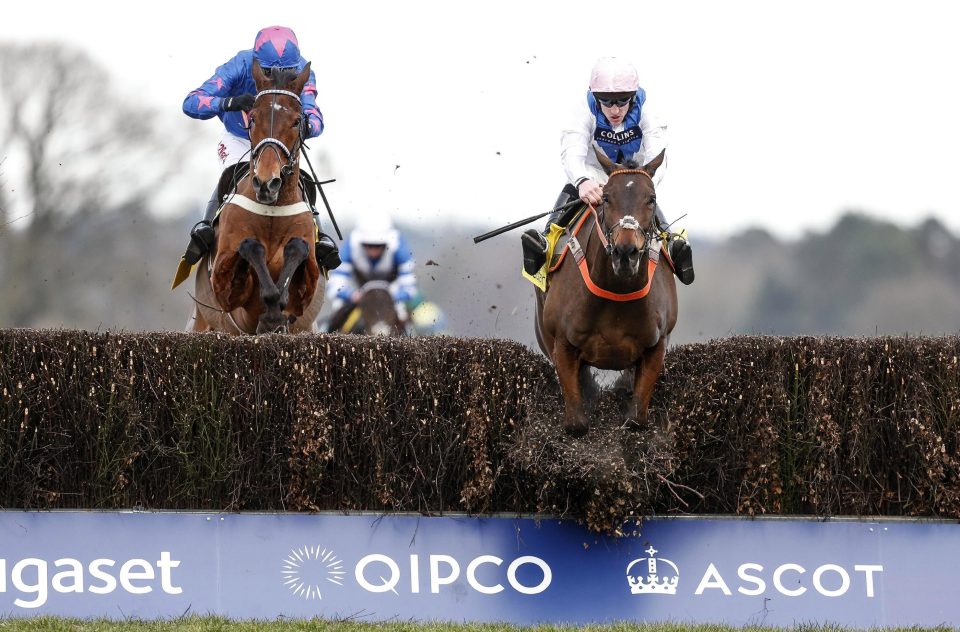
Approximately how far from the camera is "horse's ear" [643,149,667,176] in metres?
7.93

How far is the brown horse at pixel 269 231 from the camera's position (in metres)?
9.50

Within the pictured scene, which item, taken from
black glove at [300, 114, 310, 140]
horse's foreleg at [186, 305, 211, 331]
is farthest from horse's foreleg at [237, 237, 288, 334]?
horse's foreleg at [186, 305, 211, 331]

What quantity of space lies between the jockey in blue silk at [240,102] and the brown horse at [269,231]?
0.50ft

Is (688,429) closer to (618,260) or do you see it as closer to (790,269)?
(618,260)

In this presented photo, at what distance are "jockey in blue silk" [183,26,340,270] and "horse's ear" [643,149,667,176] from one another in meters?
2.71

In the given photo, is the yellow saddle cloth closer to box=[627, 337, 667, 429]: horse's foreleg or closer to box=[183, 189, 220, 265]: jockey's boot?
box=[627, 337, 667, 429]: horse's foreleg

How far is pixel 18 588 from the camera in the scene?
24.3 ft

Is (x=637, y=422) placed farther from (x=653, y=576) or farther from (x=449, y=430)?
(x=449, y=430)

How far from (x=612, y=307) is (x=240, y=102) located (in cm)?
342

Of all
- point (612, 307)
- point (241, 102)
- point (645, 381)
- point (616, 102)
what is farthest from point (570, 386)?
point (241, 102)

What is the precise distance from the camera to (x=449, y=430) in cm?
815

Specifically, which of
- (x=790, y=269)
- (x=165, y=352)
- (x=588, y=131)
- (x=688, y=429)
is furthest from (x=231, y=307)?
(x=790, y=269)

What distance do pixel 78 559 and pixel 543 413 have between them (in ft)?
8.50

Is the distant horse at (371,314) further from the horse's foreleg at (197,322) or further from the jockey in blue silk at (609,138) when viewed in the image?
the jockey in blue silk at (609,138)
